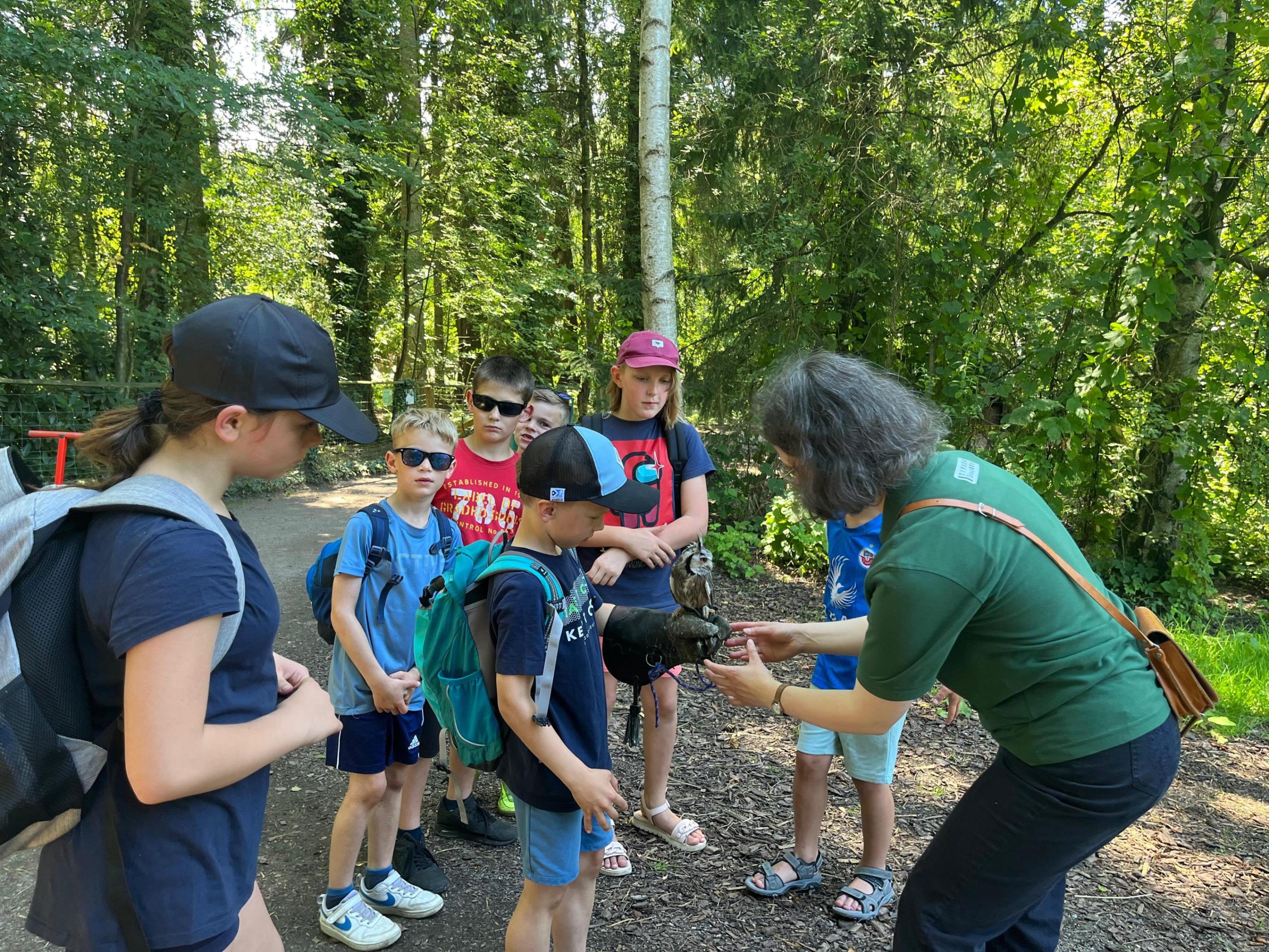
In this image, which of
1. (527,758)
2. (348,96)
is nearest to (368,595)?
(527,758)

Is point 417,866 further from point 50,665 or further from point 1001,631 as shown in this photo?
point 1001,631

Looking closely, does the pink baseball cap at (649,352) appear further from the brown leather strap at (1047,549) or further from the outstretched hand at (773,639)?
the brown leather strap at (1047,549)

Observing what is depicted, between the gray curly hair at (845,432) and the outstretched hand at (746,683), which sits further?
the outstretched hand at (746,683)

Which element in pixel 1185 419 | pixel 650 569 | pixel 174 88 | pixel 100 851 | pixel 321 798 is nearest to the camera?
pixel 100 851

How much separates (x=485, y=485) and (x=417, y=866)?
61.2 inches

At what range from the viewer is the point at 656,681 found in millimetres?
3328

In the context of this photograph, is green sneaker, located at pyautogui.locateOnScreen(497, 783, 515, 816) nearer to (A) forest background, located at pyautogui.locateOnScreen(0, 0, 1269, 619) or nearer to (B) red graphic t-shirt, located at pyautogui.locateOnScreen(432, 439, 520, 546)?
(B) red graphic t-shirt, located at pyautogui.locateOnScreen(432, 439, 520, 546)

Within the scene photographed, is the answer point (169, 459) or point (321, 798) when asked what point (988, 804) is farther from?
point (321, 798)

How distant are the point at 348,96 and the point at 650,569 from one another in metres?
14.2

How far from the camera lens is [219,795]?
4.68 feet

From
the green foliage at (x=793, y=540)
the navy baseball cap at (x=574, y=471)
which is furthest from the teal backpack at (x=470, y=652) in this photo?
Answer: the green foliage at (x=793, y=540)

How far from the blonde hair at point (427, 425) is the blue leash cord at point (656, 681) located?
1.20 meters

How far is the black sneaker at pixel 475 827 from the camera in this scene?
342 cm

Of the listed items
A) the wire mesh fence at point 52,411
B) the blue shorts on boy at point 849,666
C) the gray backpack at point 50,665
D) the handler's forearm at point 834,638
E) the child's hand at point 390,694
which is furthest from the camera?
the wire mesh fence at point 52,411
